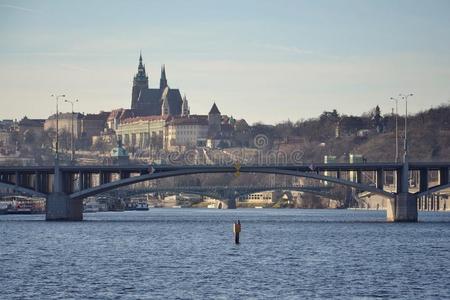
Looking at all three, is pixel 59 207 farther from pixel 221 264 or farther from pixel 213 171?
pixel 221 264

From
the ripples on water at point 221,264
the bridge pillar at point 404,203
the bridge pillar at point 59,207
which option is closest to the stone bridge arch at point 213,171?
the bridge pillar at point 404,203

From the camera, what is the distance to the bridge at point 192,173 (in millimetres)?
137000

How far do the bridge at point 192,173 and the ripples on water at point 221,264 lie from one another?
1351 centimetres

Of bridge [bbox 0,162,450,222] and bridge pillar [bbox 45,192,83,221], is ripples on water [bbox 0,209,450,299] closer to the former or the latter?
bridge [bbox 0,162,450,222]

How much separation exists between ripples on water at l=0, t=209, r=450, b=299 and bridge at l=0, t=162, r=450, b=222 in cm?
1351

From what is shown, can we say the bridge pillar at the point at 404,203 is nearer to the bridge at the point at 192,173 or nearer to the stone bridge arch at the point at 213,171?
the bridge at the point at 192,173

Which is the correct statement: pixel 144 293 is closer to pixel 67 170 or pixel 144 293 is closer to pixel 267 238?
pixel 267 238

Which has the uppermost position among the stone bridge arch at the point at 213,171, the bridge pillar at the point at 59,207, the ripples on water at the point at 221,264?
the stone bridge arch at the point at 213,171

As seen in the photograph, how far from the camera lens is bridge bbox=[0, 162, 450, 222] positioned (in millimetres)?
137000

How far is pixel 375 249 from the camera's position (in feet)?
315

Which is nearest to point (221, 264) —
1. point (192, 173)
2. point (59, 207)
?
point (192, 173)

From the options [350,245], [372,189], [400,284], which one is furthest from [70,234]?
[400,284]

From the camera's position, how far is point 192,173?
14050 cm

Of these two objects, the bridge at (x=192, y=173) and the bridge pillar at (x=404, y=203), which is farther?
the bridge pillar at (x=404, y=203)
